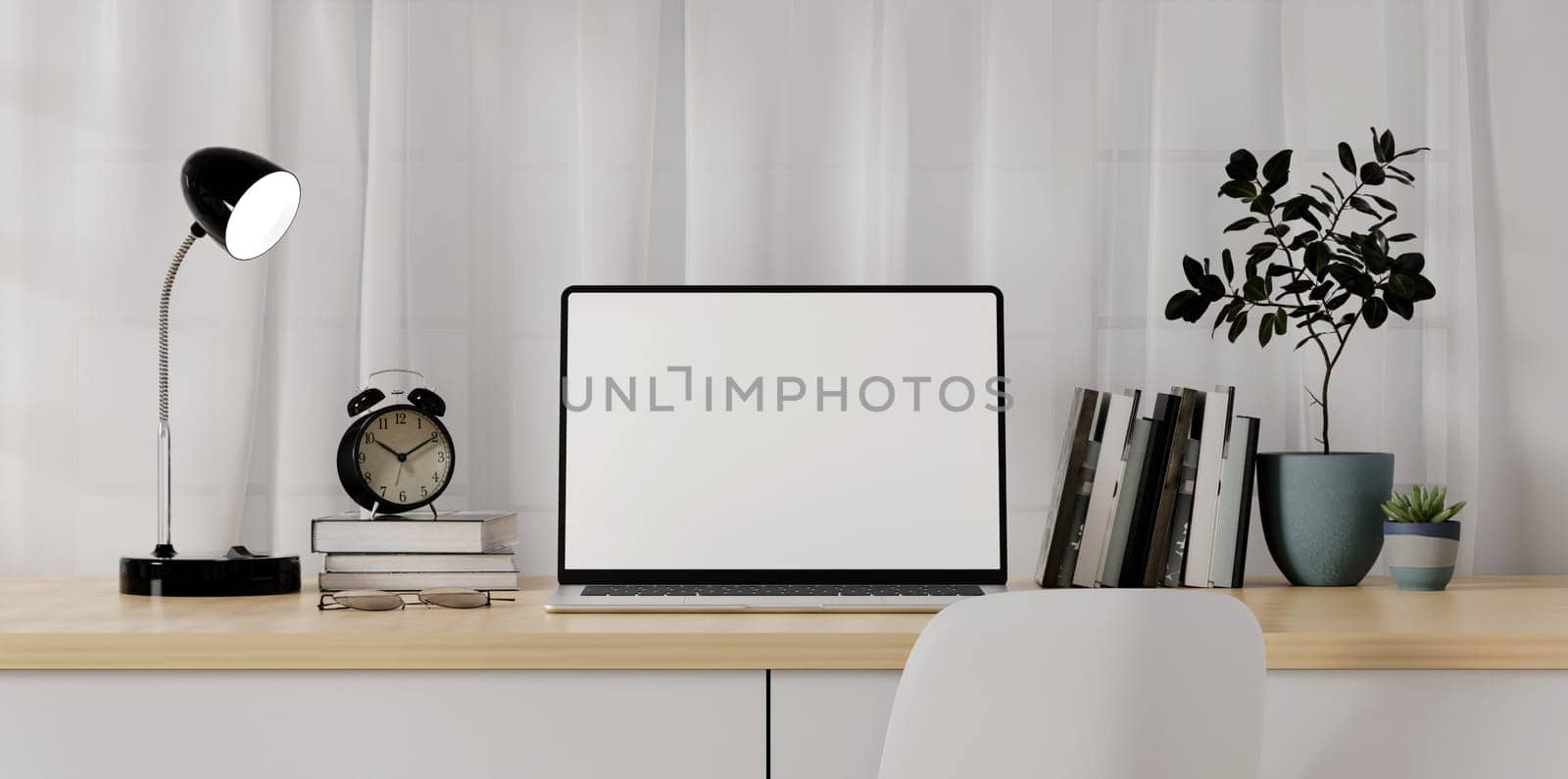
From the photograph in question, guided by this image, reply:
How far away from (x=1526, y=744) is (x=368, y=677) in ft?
3.27

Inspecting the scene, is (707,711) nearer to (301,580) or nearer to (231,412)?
(301,580)

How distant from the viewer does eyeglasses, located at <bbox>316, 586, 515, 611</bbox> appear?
1.05 m

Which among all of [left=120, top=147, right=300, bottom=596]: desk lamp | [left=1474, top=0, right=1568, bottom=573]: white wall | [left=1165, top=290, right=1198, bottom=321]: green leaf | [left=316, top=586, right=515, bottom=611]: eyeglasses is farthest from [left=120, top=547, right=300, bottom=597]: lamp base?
[left=1474, top=0, right=1568, bottom=573]: white wall

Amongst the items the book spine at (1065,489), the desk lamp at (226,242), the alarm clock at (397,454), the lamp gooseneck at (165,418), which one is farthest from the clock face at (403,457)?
the book spine at (1065,489)

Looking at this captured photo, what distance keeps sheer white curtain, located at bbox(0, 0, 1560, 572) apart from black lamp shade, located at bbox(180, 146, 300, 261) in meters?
0.16

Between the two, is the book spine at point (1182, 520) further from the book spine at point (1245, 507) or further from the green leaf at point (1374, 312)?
the green leaf at point (1374, 312)

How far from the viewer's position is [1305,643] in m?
0.91

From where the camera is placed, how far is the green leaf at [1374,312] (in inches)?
48.2

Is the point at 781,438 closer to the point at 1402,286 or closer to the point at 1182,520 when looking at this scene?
the point at 1182,520

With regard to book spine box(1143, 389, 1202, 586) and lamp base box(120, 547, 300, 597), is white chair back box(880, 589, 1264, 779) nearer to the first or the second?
book spine box(1143, 389, 1202, 586)

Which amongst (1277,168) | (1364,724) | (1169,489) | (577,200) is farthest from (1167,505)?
(577,200)

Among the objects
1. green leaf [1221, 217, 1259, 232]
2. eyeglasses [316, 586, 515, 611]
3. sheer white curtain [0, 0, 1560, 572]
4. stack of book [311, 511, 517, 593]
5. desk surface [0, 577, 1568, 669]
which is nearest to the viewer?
desk surface [0, 577, 1568, 669]

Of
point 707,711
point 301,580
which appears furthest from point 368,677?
point 301,580

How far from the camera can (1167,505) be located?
1188 millimetres
